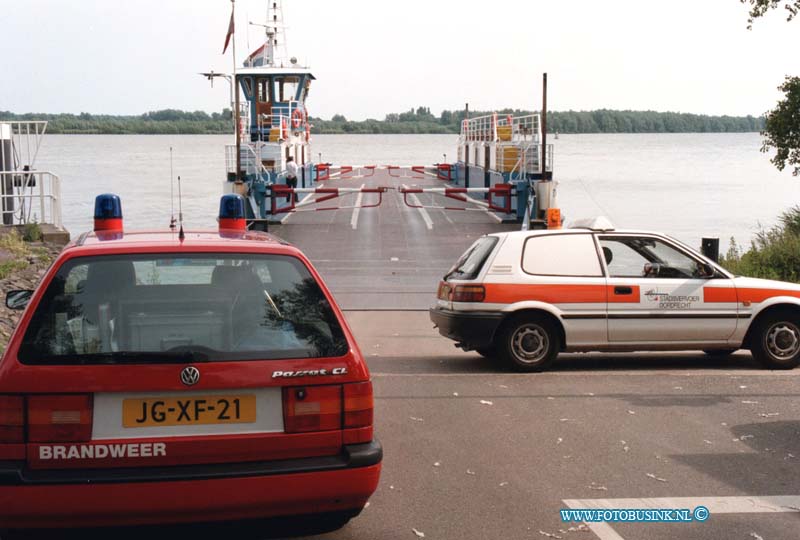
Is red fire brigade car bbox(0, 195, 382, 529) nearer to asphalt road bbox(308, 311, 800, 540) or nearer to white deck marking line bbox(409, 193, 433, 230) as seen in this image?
asphalt road bbox(308, 311, 800, 540)

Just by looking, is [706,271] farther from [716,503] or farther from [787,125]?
[787,125]

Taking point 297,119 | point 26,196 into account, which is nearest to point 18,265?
point 26,196

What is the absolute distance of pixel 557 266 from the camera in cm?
1078

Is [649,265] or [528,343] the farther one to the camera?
[649,265]

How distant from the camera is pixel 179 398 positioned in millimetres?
4598

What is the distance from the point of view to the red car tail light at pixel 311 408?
4.71 meters

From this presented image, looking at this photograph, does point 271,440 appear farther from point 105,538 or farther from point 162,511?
point 105,538

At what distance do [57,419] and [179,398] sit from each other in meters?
0.50

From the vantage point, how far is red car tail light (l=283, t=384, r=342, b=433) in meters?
4.71

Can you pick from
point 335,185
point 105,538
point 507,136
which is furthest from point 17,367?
point 335,185

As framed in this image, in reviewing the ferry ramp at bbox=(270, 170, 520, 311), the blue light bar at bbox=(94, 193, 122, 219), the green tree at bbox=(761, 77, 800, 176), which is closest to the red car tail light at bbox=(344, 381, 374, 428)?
the blue light bar at bbox=(94, 193, 122, 219)

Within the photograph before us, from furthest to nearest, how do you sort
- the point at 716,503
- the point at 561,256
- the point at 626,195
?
the point at 626,195, the point at 561,256, the point at 716,503

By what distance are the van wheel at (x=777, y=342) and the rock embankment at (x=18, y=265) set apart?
7793 mm

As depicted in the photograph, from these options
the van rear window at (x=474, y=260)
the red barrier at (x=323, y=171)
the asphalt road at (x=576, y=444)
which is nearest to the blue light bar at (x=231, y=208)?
the asphalt road at (x=576, y=444)
